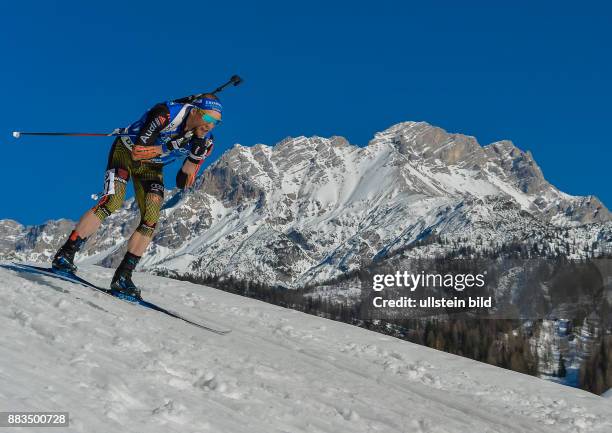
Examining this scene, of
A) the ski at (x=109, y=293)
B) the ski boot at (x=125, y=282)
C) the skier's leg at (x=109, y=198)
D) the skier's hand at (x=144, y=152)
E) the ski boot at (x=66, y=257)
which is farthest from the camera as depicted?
the ski boot at (x=66, y=257)

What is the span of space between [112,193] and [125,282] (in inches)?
66.2

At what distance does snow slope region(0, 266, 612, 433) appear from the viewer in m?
6.86

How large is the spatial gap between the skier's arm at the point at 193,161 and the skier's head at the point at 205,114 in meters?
0.24

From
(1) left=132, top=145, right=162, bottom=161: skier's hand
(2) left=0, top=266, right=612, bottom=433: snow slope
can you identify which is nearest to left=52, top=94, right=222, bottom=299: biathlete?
(1) left=132, top=145, right=162, bottom=161: skier's hand

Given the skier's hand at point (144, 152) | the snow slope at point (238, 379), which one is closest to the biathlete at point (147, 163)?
the skier's hand at point (144, 152)

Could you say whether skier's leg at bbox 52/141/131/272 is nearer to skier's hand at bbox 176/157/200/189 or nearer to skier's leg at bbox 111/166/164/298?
skier's leg at bbox 111/166/164/298

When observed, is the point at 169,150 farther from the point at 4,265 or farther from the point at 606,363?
the point at 606,363

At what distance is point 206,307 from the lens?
51.6 ft

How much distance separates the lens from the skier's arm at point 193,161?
533 inches

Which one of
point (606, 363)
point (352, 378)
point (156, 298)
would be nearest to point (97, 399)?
point (352, 378)

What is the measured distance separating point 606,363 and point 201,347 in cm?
13810

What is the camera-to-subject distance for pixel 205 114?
43.3 ft

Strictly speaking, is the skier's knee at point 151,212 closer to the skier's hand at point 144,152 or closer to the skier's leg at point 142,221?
the skier's leg at point 142,221

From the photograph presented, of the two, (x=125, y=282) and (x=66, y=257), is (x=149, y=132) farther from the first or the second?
(x=66, y=257)
